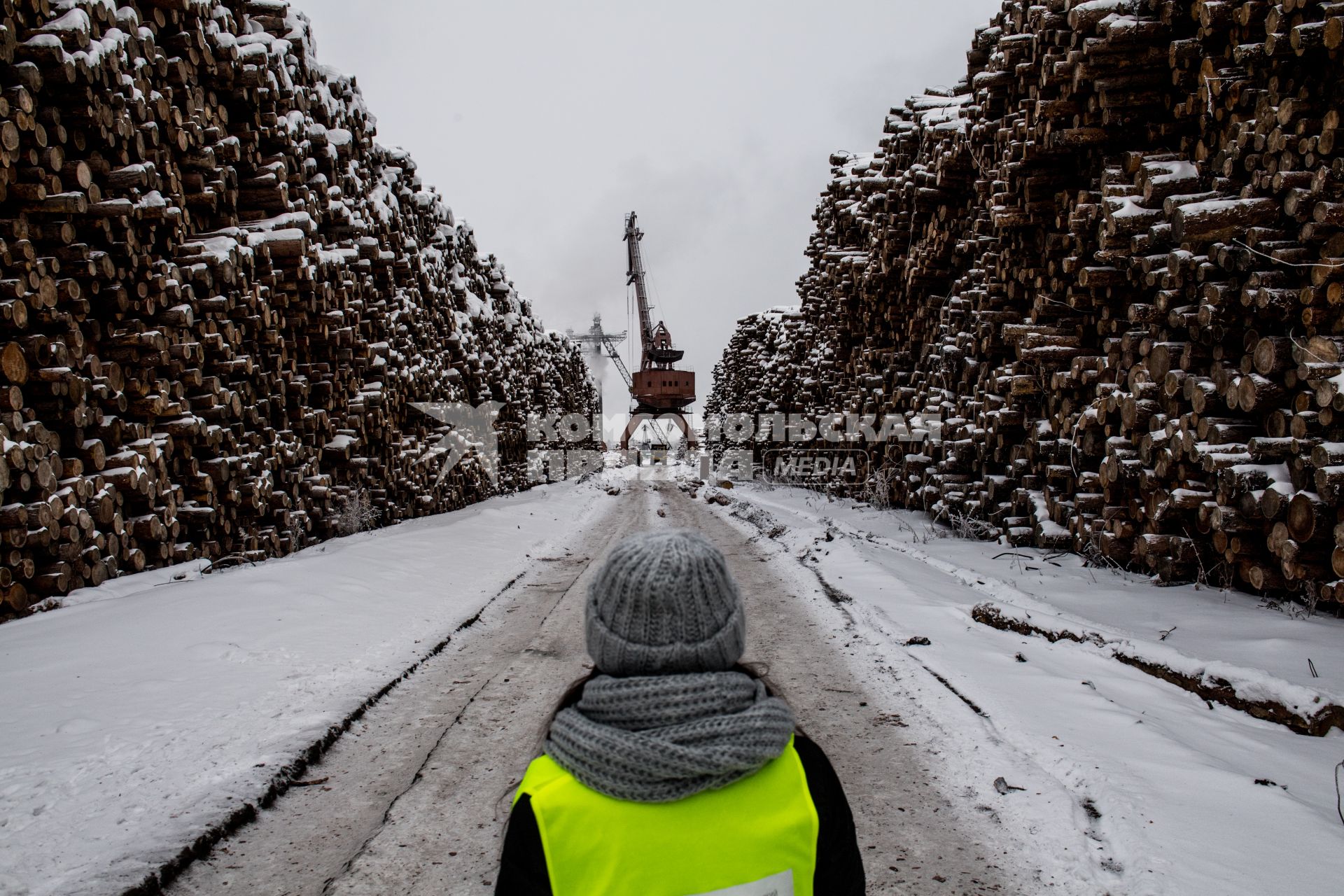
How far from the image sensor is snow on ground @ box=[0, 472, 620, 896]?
9.86 feet

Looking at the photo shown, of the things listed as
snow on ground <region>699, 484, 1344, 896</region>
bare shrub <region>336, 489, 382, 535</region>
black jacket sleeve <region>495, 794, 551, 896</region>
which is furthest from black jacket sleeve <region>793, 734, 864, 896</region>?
bare shrub <region>336, 489, 382, 535</region>

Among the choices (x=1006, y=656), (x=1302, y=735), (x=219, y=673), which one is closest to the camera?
(x=1302, y=735)

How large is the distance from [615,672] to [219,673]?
4.21 meters

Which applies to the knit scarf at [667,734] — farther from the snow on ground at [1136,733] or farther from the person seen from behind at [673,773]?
the snow on ground at [1136,733]

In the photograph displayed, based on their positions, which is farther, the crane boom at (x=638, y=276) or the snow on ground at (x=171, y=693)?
the crane boom at (x=638, y=276)

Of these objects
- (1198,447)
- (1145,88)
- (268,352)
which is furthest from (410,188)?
(1198,447)

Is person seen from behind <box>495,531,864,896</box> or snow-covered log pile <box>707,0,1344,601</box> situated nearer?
person seen from behind <box>495,531,864,896</box>

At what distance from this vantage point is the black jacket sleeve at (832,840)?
1413mm

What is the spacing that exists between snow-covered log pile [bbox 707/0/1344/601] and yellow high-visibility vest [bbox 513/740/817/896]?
4.84 metres

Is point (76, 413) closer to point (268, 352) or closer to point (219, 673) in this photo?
point (219, 673)

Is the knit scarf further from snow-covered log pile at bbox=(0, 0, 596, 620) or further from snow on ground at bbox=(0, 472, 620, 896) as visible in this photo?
snow-covered log pile at bbox=(0, 0, 596, 620)

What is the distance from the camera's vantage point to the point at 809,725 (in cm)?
416

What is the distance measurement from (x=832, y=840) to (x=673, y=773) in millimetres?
384

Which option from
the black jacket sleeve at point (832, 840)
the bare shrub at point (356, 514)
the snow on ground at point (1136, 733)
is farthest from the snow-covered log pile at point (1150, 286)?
the bare shrub at point (356, 514)
